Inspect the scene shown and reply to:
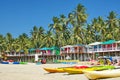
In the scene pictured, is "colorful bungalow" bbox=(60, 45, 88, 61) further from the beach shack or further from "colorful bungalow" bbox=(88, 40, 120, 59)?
"colorful bungalow" bbox=(88, 40, 120, 59)

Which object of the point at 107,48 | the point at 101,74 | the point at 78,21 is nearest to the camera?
the point at 101,74

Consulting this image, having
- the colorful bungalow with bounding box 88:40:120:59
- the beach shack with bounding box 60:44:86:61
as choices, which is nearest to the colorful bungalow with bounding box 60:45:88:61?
the beach shack with bounding box 60:44:86:61

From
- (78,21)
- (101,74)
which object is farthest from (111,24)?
(101,74)

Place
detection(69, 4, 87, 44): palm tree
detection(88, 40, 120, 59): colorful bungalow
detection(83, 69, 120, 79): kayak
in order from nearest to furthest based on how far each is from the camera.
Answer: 1. detection(83, 69, 120, 79): kayak
2. detection(88, 40, 120, 59): colorful bungalow
3. detection(69, 4, 87, 44): palm tree

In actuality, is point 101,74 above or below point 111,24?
below

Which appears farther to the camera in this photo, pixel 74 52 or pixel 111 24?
pixel 74 52

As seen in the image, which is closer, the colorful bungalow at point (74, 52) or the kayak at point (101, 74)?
the kayak at point (101, 74)

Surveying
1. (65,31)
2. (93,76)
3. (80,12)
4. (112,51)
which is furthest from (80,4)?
(93,76)

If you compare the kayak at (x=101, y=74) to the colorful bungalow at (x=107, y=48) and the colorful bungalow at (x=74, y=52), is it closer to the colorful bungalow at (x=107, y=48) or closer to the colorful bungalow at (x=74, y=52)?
the colorful bungalow at (x=107, y=48)

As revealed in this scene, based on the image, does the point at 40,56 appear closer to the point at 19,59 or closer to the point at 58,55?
the point at 58,55

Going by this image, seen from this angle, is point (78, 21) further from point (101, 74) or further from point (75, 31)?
point (101, 74)

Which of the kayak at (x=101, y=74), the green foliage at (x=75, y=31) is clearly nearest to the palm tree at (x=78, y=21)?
the green foliage at (x=75, y=31)

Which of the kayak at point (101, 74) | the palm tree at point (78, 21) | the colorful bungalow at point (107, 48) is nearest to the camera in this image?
the kayak at point (101, 74)

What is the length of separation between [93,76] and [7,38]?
92749 millimetres
